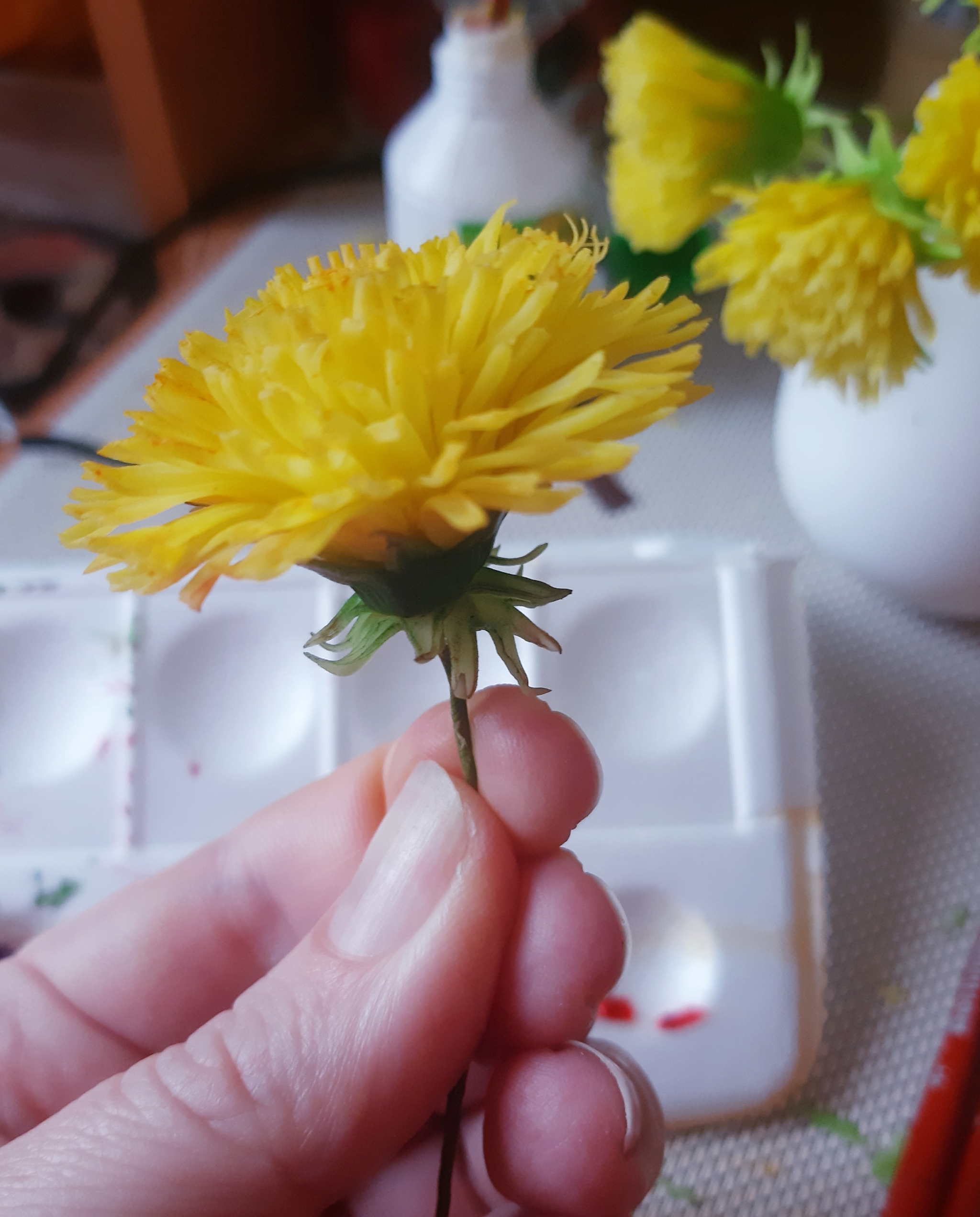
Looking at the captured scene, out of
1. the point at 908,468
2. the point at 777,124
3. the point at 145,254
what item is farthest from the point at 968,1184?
the point at 145,254

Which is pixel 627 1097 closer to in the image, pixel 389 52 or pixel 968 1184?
pixel 968 1184

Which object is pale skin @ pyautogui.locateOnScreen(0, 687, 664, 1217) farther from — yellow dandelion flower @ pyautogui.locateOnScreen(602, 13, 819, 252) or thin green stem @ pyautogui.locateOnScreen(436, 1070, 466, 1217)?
yellow dandelion flower @ pyautogui.locateOnScreen(602, 13, 819, 252)

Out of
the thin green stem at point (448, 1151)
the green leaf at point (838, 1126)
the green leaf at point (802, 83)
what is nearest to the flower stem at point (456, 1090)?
the thin green stem at point (448, 1151)

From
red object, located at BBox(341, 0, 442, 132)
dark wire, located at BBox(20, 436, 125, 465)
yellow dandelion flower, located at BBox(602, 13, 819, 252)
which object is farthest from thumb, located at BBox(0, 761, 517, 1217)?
red object, located at BBox(341, 0, 442, 132)

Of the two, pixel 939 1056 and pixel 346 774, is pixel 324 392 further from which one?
pixel 939 1056

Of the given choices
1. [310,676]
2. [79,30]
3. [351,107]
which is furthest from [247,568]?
[351,107]

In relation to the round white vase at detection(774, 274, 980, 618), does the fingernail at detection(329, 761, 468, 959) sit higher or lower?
lower
